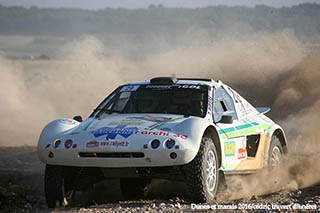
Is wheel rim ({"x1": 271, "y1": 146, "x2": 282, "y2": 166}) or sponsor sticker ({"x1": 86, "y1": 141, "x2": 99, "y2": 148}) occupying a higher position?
sponsor sticker ({"x1": 86, "y1": 141, "x2": 99, "y2": 148})

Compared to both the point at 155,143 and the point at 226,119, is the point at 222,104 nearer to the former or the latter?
the point at 226,119

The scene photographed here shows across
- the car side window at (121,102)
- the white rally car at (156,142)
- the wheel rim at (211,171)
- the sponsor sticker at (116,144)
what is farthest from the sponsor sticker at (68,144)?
the wheel rim at (211,171)

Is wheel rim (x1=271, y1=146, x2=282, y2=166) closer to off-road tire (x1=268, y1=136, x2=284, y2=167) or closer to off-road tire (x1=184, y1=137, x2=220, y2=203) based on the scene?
off-road tire (x1=268, y1=136, x2=284, y2=167)

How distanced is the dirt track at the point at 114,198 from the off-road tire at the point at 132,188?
0.13 metres

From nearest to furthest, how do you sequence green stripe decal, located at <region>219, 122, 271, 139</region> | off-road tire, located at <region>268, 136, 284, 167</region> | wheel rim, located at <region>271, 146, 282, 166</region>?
green stripe decal, located at <region>219, 122, 271, 139</region> < off-road tire, located at <region>268, 136, 284, 167</region> < wheel rim, located at <region>271, 146, 282, 166</region>

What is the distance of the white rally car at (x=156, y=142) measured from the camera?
A: 6.92 metres

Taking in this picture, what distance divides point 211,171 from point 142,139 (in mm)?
945

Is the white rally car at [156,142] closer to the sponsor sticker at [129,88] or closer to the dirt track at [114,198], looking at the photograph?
the sponsor sticker at [129,88]

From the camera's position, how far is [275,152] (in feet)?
31.2

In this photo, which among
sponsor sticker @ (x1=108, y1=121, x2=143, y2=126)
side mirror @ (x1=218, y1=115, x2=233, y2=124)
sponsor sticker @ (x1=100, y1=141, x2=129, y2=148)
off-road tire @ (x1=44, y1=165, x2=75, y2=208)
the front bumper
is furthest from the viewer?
side mirror @ (x1=218, y1=115, x2=233, y2=124)

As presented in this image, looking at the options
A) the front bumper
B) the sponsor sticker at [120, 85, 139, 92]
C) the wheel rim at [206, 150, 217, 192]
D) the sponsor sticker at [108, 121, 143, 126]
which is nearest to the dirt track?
→ the wheel rim at [206, 150, 217, 192]

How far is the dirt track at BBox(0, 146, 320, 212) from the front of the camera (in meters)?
6.88

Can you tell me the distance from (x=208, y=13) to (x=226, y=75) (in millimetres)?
21567

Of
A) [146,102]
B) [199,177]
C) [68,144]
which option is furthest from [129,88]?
[199,177]
